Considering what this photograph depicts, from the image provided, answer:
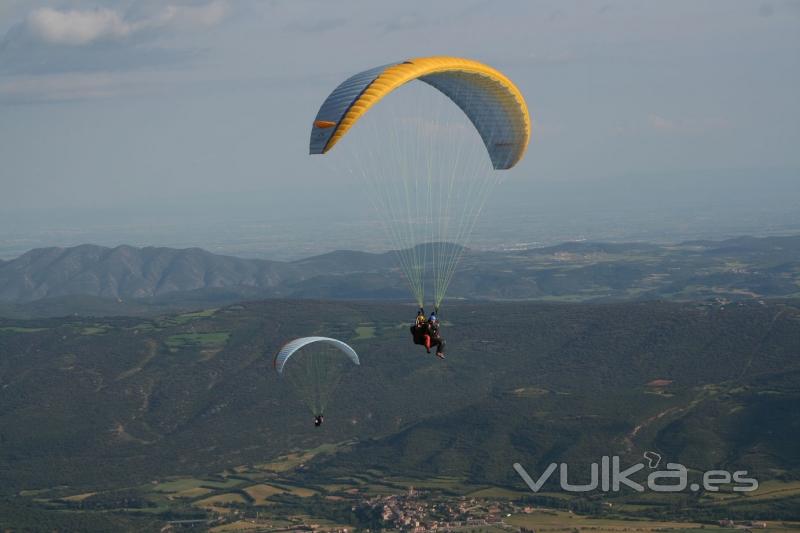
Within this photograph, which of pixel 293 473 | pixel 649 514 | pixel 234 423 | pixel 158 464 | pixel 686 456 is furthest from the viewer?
pixel 234 423

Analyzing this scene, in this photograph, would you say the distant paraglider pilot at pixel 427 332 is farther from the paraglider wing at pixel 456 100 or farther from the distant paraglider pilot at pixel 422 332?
the paraglider wing at pixel 456 100

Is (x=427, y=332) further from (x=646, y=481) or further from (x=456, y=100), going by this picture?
(x=646, y=481)

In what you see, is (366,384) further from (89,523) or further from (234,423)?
(89,523)

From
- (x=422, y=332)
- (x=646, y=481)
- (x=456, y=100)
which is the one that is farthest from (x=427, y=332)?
(x=646, y=481)

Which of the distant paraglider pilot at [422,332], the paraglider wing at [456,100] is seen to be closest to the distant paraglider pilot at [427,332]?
the distant paraglider pilot at [422,332]

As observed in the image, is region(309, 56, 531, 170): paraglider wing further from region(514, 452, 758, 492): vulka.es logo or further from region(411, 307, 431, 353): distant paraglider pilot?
region(514, 452, 758, 492): vulka.es logo

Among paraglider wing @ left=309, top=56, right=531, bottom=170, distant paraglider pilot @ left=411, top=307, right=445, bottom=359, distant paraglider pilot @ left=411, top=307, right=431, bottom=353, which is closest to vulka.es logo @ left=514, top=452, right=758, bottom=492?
paraglider wing @ left=309, top=56, right=531, bottom=170

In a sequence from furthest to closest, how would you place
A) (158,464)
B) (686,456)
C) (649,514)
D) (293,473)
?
(158,464)
(293,473)
(686,456)
(649,514)

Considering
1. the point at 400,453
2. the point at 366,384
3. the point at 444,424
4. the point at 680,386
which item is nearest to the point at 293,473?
the point at 400,453
